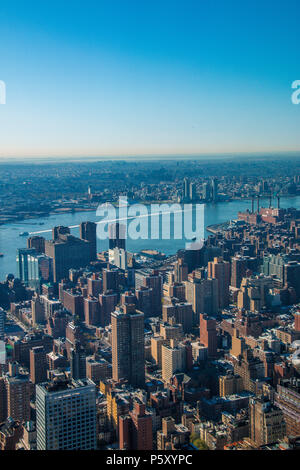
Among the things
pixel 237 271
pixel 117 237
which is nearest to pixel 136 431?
pixel 237 271

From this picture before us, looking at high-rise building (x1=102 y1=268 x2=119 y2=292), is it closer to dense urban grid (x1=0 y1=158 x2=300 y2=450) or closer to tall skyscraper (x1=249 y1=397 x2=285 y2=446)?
dense urban grid (x1=0 y1=158 x2=300 y2=450)

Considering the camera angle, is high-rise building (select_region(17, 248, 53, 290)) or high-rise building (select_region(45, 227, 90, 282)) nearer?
high-rise building (select_region(17, 248, 53, 290))

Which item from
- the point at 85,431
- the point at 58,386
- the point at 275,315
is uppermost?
the point at 58,386

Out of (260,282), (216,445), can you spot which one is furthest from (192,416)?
(260,282)

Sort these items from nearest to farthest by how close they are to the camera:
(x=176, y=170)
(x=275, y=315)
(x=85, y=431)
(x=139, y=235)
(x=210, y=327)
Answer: (x=85, y=431)
(x=210, y=327)
(x=275, y=315)
(x=139, y=235)
(x=176, y=170)

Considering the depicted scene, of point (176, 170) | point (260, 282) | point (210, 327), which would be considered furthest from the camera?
point (176, 170)

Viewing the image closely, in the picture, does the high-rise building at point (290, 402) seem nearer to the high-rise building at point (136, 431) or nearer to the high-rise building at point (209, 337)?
the high-rise building at point (136, 431)

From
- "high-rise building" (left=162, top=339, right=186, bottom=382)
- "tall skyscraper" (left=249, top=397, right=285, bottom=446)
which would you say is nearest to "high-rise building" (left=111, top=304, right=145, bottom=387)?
"high-rise building" (left=162, top=339, right=186, bottom=382)

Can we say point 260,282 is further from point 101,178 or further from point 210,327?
point 101,178
